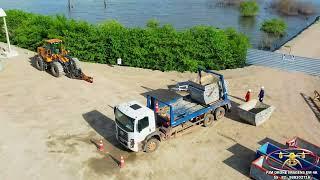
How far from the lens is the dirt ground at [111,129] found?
15219 mm

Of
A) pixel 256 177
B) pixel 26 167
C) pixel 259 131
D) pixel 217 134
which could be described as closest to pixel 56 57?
pixel 26 167

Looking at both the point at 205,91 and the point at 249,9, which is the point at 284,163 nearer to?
the point at 205,91

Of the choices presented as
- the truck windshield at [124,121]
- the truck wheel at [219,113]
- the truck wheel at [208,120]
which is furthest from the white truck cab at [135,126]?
the truck wheel at [219,113]

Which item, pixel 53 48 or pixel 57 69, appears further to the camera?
pixel 53 48

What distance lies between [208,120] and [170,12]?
43.0 meters

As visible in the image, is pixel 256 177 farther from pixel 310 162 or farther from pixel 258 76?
pixel 258 76

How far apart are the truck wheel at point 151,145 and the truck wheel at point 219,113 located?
4.20 meters

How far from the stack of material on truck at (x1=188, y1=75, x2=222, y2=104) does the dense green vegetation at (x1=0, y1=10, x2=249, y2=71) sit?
765 cm

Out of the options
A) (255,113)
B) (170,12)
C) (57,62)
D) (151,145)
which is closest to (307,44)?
(255,113)

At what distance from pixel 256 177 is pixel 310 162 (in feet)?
7.73

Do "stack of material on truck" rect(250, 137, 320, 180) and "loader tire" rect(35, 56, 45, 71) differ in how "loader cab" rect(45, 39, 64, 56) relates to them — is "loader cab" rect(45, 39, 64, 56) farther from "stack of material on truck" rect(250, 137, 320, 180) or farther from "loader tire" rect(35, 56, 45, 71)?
"stack of material on truck" rect(250, 137, 320, 180)

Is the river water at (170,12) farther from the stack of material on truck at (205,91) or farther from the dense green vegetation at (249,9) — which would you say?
the stack of material on truck at (205,91)

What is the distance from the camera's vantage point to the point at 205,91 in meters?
18.2

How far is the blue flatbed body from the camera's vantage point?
17094mm
